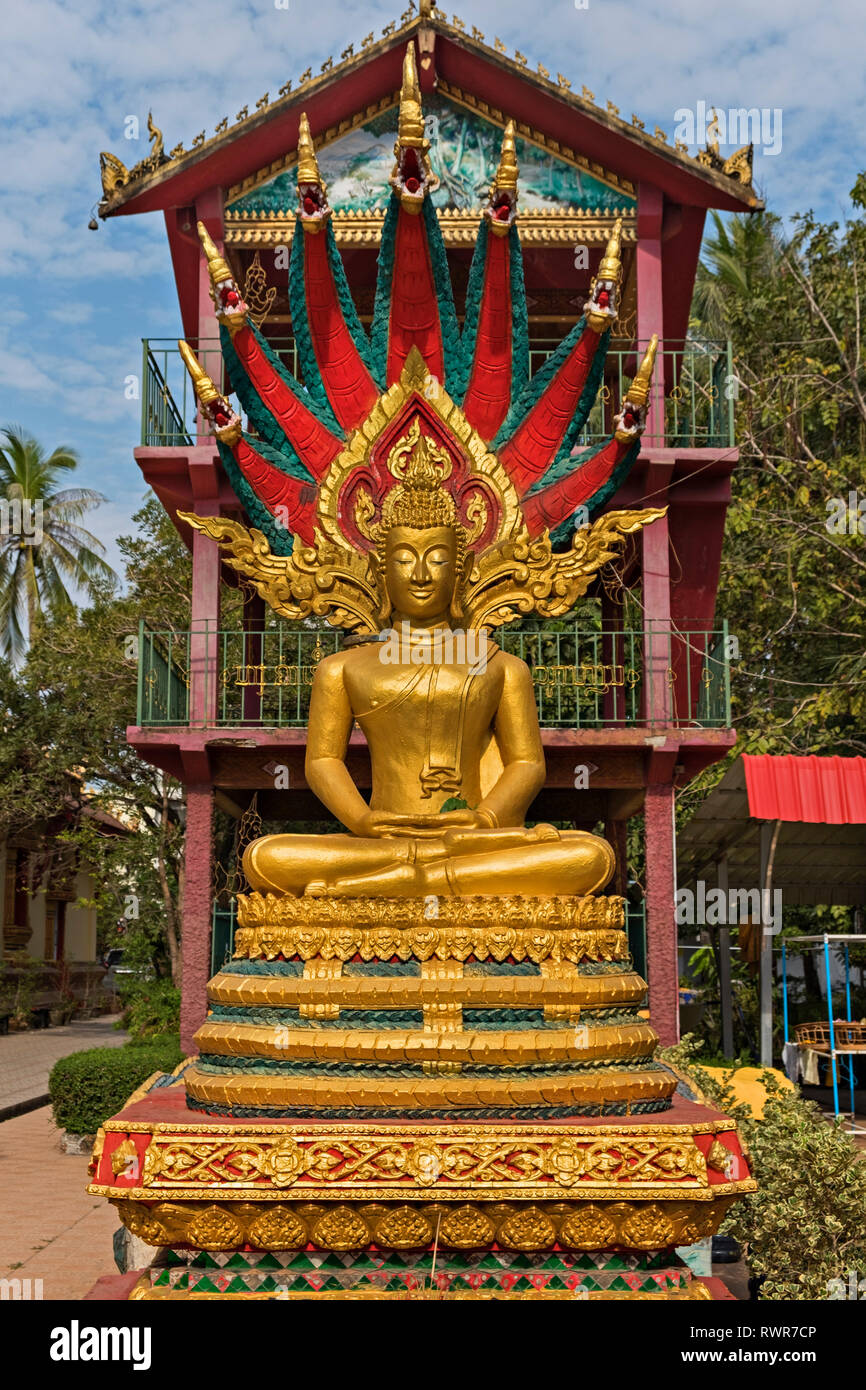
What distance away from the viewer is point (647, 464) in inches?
500

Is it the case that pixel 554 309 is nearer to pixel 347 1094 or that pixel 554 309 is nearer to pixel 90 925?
pixel 347 1094

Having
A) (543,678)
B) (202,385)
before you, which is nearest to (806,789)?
(543,678)

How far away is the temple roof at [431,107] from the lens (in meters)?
12.5

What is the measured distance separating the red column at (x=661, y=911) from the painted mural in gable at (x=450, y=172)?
6.53m

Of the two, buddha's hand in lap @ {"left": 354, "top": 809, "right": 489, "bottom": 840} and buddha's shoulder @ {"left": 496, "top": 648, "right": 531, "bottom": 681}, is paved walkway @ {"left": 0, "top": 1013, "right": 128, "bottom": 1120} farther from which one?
buddha's shoulder @ {"left": 496, "top": 648, "right": 531, "bottom": 681}

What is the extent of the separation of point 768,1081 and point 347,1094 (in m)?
6.31

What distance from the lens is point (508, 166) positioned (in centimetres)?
631

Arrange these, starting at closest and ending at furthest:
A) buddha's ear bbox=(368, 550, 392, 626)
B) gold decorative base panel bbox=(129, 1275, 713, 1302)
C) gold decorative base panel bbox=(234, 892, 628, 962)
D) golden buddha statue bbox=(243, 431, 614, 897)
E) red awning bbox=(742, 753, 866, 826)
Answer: gold decorative base panel bbox=(129, 1275, 713, 1302)
gold decorative base panel bbox=(234, 892, 628, 962)
golden buddha statue bbox=(243, 431, 614, 897)
buddha's ear bbox=(368, 550, 392, 626)
red awning bbox=(742, 753, 866, 826)

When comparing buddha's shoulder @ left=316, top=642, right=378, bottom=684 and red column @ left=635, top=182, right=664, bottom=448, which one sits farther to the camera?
red column @ left=635, top=182, right=664, bottom=448

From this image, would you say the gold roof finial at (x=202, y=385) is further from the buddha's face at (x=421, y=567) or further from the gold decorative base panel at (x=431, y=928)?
the gold decorative base panel at (x=431, y=928)

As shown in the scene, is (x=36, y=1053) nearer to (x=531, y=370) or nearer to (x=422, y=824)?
(x=531, y=370)

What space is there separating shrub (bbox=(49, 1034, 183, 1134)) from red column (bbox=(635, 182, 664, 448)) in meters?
8.48

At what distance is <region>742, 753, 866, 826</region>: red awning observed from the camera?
12398 mm

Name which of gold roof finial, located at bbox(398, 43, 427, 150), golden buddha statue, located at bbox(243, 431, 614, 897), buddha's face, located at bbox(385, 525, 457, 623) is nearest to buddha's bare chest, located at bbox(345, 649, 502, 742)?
golden buddha statue, located at bbox(243, 431, 614, 897)
